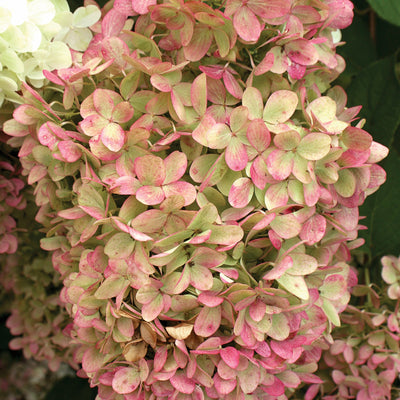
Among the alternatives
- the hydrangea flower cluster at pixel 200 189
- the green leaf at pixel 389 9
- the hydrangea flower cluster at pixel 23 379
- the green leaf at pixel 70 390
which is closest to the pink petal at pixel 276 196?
the hydrangea flower cluster at pixel 200 189

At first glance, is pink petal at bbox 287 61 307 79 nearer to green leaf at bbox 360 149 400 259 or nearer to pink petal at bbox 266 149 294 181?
pink petal at bbox 266 149 294 181

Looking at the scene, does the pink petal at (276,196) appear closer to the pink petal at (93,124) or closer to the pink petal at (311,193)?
the pink petal at (311,193)

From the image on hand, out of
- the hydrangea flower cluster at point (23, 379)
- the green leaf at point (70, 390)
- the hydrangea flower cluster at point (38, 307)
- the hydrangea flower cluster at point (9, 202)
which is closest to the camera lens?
the hydrangea flower cluster at point (9, 202)

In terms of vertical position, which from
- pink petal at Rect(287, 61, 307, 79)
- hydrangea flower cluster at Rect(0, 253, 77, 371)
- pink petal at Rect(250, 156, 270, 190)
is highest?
pink petal at Rect(287, 61, 307, 79)

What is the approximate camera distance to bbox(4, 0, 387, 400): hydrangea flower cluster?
40cm

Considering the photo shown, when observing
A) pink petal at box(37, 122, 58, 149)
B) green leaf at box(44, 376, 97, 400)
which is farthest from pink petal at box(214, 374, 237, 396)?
green leaf at box(44, 376, 97, 400)

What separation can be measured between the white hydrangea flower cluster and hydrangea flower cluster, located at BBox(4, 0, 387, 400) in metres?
0.04

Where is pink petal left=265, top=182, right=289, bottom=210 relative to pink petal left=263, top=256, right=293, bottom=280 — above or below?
above

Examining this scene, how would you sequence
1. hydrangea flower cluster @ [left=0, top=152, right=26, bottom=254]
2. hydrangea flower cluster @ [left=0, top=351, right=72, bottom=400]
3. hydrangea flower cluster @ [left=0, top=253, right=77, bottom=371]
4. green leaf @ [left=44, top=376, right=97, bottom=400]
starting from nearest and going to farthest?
hydrangea flower cluster @ [left=0, top=152, right=26, bottom=254], hydrangea flower cluster @ [left=0, top=253, right=77, bottom=371], green leaf @ [left=44, top=376, right=97, bottom=400], hydrangea flower cluster @ [left=0, top=351, right=72, bottom=400]

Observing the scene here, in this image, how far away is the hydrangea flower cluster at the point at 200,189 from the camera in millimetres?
397

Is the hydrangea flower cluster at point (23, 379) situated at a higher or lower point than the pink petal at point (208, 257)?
lower

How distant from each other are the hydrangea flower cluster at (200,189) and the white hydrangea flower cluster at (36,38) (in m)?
A: 0.04

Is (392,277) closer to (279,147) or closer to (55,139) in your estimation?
(279,147)

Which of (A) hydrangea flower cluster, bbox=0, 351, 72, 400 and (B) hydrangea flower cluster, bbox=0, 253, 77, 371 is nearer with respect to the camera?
(B) hydrangea flower cluster, bbox=0, 253, 77, 371
